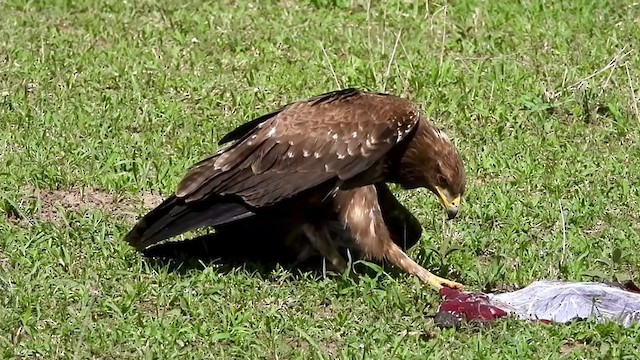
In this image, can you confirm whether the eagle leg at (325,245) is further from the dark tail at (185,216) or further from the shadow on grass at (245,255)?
the dark tail at (185,216)

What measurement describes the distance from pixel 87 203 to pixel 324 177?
164 cm

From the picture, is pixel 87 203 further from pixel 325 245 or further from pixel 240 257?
pixel 325 245

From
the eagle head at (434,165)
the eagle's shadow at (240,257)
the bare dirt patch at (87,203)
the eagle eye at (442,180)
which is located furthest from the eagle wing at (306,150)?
the bare dirt patch at (87,203)

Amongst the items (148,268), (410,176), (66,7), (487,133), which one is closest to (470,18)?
(487,133)

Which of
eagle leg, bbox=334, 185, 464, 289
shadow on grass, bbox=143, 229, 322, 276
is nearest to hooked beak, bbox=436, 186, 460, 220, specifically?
eagle leg, bbox=334, 185, 464, 289

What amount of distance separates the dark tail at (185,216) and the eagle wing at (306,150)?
0.05 m

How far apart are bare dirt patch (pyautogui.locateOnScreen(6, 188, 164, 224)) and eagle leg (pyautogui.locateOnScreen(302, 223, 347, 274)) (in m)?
1.09

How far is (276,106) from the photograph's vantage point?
30.0 ft

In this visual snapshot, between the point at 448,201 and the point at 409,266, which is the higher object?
the point at 448,201

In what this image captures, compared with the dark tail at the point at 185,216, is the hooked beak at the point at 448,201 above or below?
below

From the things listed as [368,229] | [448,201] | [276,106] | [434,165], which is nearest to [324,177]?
[368,229]

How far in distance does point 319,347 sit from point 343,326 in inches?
11.5

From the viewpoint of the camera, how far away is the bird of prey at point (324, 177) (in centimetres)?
654

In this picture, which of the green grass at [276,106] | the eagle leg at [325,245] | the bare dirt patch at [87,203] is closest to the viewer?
the green grass at [276,106]
